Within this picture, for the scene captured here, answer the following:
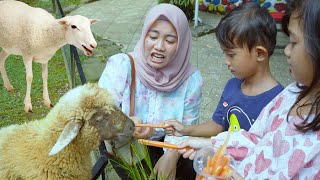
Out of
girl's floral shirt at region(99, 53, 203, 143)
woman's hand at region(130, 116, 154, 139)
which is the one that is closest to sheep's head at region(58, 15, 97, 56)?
girl's floral shirt at region(99, 53, 203, 143)

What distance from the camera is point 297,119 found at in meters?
1.34

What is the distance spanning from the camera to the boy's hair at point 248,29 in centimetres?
190

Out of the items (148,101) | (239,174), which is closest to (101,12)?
(148,101)

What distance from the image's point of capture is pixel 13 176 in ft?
6.47

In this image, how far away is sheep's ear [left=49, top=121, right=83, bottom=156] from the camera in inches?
67.6

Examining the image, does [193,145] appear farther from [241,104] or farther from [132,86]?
[132,86]

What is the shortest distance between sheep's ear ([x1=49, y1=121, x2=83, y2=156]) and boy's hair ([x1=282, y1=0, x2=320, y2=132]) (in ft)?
3.44

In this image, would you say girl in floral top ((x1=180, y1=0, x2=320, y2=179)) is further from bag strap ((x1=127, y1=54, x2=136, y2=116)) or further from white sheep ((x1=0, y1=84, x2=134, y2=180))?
bag strap ((x1=127, y1=54, x2=136, y2=116))

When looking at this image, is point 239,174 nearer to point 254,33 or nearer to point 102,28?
point 254,33

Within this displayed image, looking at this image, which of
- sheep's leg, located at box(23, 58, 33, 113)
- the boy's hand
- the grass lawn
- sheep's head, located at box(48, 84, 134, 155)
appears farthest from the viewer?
the grass lawn

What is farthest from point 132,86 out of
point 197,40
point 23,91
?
point 197,40

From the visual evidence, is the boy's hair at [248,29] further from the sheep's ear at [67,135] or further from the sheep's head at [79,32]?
the sheep's head at [79,32]

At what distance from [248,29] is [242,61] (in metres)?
0.17

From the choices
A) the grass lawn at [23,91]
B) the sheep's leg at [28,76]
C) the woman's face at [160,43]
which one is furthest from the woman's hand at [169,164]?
the grass lawn at [23,91]
